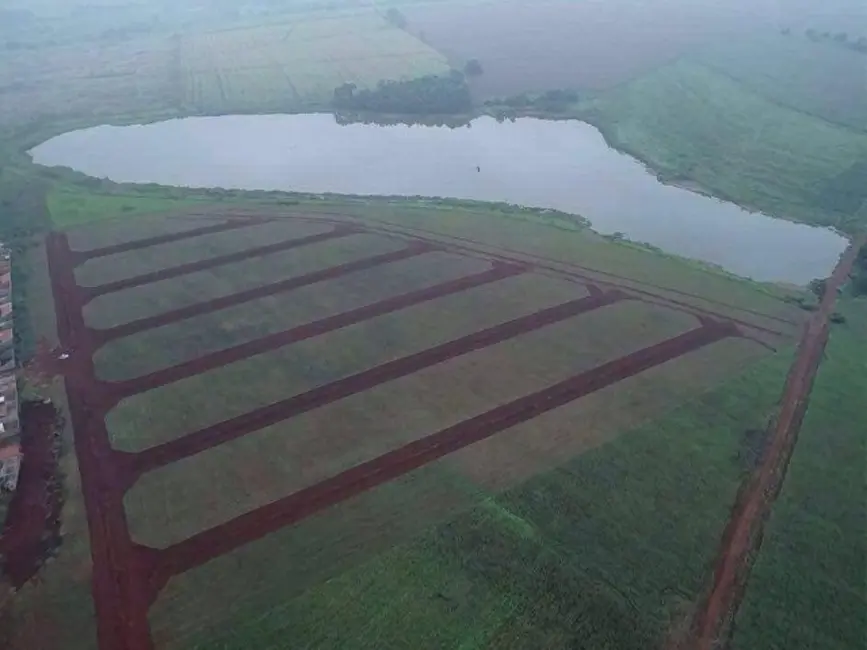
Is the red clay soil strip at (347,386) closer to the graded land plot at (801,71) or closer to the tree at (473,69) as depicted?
the graded land plot at (801,71)

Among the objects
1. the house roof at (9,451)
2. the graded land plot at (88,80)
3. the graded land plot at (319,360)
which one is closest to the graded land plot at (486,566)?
the graded land plot at (319,360)

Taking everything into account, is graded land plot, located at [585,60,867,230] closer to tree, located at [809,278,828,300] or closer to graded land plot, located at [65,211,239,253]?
tree, located at [809,278,828,300]

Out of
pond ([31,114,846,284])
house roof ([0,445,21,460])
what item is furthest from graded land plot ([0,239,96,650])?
pond ([31,114,846,284])

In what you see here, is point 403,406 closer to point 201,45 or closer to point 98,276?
point 98,276

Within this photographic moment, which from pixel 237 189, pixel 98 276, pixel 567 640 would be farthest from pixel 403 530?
pixel 237 189

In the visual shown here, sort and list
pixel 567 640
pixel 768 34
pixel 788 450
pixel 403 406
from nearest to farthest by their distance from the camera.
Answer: pixel 567 640 → pixel 788 450 → pixel 403 406 → pixel 768 34

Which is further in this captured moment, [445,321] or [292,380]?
[445,321]

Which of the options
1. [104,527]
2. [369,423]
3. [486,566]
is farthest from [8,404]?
[486,566]
